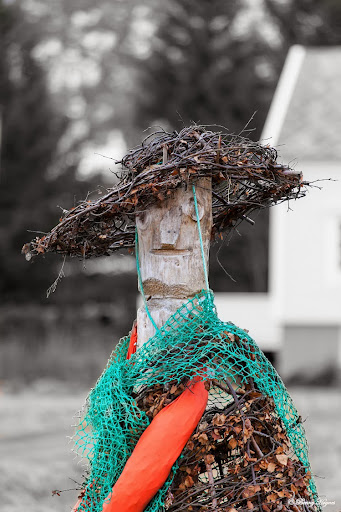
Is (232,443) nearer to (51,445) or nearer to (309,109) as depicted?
(51,445)

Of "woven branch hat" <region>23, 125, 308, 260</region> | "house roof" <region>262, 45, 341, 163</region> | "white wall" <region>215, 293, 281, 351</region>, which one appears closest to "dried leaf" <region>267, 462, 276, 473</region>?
"woven branch hat" <region>23, 125, 308, 260</region>

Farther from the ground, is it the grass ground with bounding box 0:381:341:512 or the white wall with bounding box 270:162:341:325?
the white wall with bounding box 270:162:341:325

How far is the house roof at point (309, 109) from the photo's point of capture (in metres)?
15.7

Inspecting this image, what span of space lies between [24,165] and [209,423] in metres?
22.6

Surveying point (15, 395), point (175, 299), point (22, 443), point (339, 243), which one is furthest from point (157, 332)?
point (339, 243)

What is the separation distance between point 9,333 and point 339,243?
10.8m

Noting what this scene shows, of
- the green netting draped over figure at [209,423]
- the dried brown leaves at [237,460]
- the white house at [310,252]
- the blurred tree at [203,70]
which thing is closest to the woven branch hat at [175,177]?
the green netting draped over figure at [209,423]

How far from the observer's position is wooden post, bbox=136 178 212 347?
3119 millimetres

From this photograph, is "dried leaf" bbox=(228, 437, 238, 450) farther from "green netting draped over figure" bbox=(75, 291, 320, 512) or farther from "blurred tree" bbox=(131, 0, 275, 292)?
"blurred tree" bbox=(131, 0, 275, 292)

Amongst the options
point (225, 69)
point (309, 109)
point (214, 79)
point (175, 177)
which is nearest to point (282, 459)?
point (175, 177)

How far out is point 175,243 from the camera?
10.2ft

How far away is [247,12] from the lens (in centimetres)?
2858

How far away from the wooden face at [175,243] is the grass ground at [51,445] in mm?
890

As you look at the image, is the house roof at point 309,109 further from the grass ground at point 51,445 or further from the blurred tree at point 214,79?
the blurred tree at point 214,79
